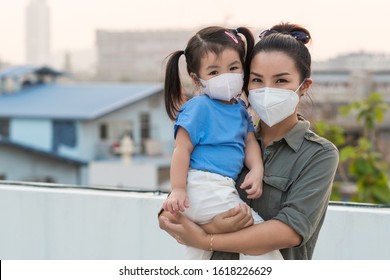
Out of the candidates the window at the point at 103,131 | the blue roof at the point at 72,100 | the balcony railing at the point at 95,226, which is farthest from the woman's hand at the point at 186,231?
the window at the point at 103,131

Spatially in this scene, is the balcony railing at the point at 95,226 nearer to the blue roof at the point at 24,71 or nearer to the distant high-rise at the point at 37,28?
the blue roof at the point at 24,71

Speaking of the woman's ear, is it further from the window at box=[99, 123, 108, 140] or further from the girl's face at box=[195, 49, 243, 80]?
the window at box=[99, 123, 108, 140]

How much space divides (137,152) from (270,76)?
1647 cm

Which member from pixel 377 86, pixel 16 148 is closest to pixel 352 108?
pixel 16 148

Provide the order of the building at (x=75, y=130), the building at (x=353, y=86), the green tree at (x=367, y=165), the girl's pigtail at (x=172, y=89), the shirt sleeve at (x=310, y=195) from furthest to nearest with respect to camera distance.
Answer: the building at (x=353, y=86), the building at (x=75, y=130), the green tree at (x=367, y=165), the girl's pigtail at (x=172, y=89), the shirt sleeve at (x=310, y=195)

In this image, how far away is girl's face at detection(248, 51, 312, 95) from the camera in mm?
1415

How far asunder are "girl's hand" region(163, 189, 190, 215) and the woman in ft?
0.09

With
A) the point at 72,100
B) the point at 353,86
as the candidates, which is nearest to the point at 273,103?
the point at 72,100

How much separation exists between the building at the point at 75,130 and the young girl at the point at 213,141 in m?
14.8

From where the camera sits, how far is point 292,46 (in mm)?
1426

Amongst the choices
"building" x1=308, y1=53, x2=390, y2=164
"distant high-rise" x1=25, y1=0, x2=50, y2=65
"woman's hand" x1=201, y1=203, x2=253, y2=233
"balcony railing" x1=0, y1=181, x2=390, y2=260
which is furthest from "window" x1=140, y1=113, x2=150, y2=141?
"distant high-rise" x1=25, y1=0, x2=50, y2=65

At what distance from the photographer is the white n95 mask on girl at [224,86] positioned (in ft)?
4.88

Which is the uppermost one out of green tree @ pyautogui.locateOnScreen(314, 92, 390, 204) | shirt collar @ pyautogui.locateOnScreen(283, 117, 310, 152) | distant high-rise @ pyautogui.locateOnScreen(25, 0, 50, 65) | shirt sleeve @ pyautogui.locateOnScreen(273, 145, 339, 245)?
shirt collar @ pyautogui.locateOnScreen(283, 117, 310, 152)

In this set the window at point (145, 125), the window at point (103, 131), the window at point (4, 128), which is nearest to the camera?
the window at point (103, 131)
